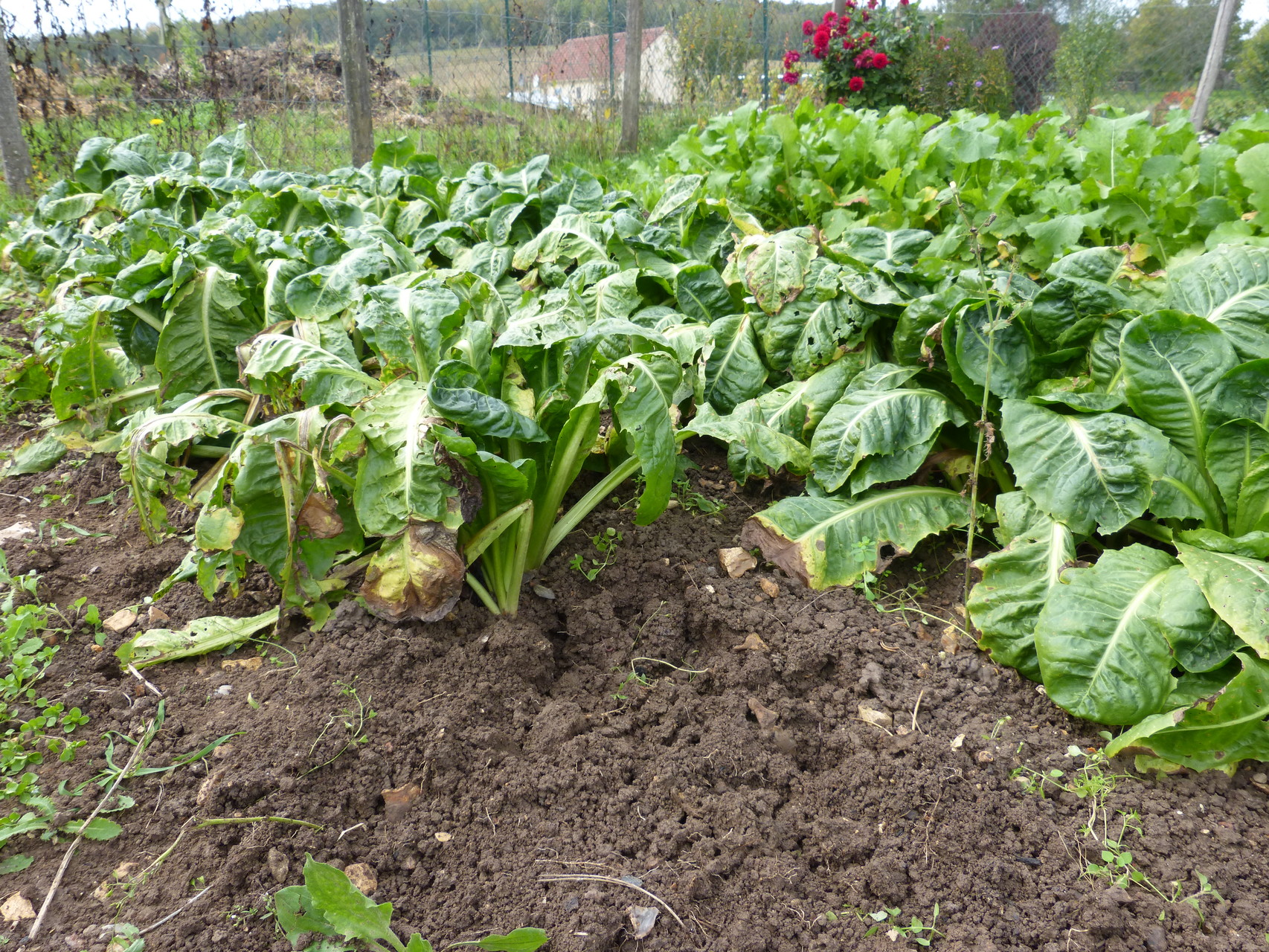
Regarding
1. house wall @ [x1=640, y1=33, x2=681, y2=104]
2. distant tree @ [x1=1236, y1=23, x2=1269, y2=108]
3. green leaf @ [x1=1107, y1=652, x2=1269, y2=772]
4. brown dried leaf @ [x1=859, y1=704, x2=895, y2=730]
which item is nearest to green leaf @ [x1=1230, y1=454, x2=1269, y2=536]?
green leaf @ [x1=1107, y1=652, x2=1269, y2=772]

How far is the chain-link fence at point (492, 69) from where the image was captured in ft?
28.6

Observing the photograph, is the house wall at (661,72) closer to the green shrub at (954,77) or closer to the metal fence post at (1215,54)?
the green shrub at (954,77)

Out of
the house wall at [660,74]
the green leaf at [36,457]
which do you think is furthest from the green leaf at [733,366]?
the house wall at [660,74]

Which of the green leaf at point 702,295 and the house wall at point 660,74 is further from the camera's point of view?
the house wall at point 660,74

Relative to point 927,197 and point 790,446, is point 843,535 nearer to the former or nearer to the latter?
point 790,446

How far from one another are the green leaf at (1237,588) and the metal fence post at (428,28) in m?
10.9

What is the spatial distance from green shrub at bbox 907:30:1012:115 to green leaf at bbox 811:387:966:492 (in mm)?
10505

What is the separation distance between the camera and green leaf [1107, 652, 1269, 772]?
1.91 metres

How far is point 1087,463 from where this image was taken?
7.70ft

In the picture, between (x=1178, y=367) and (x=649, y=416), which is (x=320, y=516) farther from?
(x=1178, y=367)

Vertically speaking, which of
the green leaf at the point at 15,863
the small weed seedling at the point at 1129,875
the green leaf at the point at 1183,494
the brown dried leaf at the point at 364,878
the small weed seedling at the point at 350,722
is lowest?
the small weed seedling at the point at 1129,875

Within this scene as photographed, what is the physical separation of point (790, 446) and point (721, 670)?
90 cm

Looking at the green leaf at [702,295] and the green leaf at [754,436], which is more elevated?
the green leaf at [702,295]

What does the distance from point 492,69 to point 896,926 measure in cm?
1126
